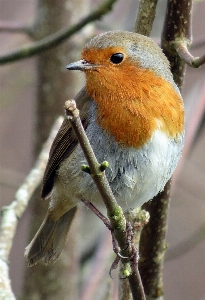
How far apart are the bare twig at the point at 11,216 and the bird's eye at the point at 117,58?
88cm

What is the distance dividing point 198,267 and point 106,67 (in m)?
5.21

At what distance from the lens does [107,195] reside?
6.52 ft

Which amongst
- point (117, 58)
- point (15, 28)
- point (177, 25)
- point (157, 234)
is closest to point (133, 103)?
point (117, 58)

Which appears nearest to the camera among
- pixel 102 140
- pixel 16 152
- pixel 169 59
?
pixel 102 140

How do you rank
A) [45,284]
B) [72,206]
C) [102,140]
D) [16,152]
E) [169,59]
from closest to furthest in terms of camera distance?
1. [102,140]
2. [169,59]
3. [72,206]
4. [45,284]
5. [16,152]

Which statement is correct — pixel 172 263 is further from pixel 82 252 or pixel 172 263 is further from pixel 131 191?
pixel 131 191

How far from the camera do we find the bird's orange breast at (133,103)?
277 cm

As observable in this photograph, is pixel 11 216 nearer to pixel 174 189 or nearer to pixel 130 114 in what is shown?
pixel 130 114

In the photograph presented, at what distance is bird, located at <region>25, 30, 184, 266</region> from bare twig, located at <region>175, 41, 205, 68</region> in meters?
0.14

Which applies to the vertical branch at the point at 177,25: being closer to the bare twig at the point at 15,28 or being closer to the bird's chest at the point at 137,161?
the bird's chest at the point at 137,161

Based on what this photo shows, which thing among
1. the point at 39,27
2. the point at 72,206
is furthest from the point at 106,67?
the point at 39,27

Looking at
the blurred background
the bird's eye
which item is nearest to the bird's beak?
the bird's eye

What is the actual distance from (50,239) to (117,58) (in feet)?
4.38

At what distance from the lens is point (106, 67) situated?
113 inches
